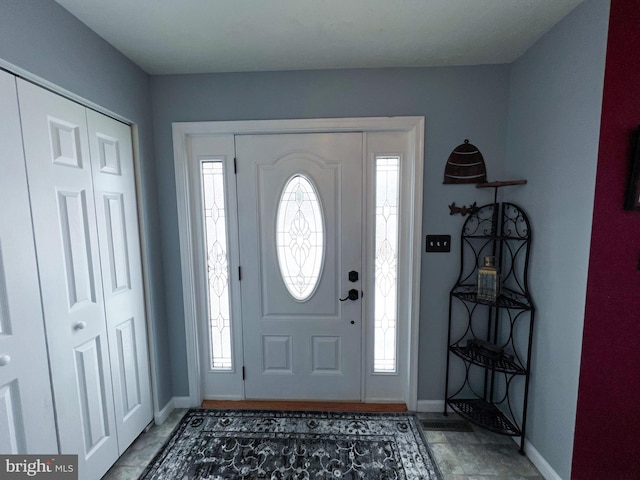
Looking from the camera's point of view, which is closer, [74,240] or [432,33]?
[74,240]

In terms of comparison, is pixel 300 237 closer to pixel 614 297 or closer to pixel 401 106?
pixel 401 106

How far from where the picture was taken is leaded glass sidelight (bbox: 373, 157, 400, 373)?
6.12 ft

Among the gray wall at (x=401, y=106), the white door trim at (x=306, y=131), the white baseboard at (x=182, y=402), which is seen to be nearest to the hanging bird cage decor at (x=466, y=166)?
the gray wall at (x=401, y=106)

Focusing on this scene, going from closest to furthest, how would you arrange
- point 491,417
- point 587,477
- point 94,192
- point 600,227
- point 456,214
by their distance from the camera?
1. point 600,227
2. point 587,477
3. point 94,192
4. point 491,417
5. point 456,214

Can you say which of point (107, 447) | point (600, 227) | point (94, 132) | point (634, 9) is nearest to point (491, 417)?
point (600, 227)

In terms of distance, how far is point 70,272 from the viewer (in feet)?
4.17

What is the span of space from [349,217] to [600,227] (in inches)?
50.0

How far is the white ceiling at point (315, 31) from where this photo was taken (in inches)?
48.1

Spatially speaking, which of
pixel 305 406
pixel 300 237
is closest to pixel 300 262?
pixel 300 237

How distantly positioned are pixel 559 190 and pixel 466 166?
0.53m

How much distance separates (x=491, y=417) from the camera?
1.68m

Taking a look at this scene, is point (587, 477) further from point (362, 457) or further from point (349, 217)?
point (349, 217)

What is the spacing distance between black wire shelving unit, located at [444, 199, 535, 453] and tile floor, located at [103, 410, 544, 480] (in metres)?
0.11

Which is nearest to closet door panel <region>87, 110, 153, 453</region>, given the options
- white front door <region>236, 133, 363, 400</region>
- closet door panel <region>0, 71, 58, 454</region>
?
closet door panel <region>0, 71, 58, 454</region>
